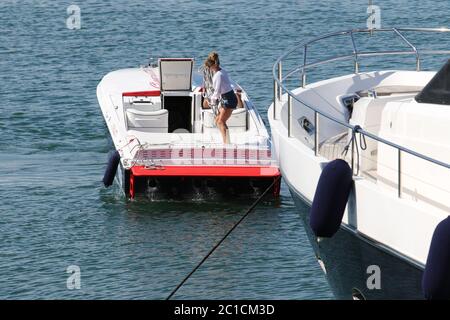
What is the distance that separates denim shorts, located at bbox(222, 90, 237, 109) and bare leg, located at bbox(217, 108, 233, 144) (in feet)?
0.20

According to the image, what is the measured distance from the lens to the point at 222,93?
716 inches

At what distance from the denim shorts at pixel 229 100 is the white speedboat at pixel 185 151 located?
0.48 m

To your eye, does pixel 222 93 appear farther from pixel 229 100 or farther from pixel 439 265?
pixel 439 265

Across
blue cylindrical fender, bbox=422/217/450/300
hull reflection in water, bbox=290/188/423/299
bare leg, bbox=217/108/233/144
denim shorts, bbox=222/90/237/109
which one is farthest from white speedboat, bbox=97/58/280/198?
blue cylindrical fender, bbox=422/217/450/300

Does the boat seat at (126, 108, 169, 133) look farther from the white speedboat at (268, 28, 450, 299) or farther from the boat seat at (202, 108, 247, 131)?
the white speedboat at (268, 28, 450, 299)

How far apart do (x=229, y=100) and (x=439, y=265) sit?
1008cm

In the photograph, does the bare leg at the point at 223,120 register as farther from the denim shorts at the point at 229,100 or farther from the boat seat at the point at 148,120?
the boat seat at the point at 148,120

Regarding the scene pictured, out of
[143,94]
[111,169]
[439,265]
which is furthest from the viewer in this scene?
[143,94]

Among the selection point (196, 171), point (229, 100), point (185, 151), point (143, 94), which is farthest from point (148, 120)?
point (196, 171)

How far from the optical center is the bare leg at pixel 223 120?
18.3 m

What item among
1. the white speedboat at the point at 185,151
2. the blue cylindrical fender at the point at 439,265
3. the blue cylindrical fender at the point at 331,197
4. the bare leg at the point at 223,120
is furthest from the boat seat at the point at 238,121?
the blue cylindrical fender at the point at 439,265

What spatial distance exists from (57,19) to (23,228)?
807 inches

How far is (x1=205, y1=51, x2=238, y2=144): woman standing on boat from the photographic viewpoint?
1798 centimetres
